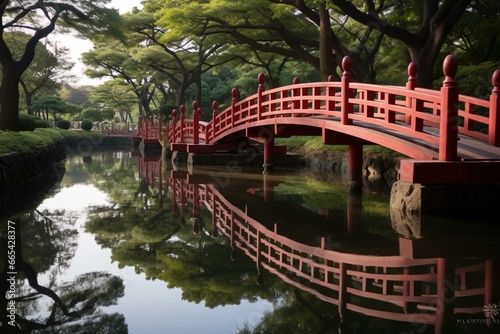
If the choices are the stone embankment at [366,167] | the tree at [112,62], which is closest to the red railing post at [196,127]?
the stone embankment at [366,167]

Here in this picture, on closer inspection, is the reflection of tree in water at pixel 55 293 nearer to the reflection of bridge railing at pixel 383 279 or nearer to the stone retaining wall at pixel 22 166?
the reflection of bridge railing at pixel 383 279

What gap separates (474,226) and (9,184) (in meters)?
9.04

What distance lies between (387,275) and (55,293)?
111 inches

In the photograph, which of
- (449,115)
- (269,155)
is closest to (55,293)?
(449,115)

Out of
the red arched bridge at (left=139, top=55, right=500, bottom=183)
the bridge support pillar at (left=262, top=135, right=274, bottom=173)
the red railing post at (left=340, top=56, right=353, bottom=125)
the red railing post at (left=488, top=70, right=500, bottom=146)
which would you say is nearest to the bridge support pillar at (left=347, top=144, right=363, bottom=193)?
the red arched bridge at (left=139, top=55, right=500, bottom=183)

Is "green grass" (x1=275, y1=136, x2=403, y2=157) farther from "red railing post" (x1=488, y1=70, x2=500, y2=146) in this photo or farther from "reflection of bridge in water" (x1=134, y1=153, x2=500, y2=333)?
"reflection of bridge in water" (x1=134, y1=153, x2=500, y2=333)

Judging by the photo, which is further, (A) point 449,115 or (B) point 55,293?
(A) point 449,115

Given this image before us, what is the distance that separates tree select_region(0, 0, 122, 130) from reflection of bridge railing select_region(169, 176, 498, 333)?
13.6 metres

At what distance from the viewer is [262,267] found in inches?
181

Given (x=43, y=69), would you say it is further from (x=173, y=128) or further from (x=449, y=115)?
(x=449, y=115)

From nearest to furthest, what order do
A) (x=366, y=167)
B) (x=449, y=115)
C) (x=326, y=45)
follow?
(x=449, y=115), (x=366, y=167), (x=326, y=45)

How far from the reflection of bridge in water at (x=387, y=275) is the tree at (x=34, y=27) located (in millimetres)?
12884

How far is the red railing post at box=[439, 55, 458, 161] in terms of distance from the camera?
20.8ft

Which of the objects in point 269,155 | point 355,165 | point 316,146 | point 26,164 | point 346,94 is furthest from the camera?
point 316,146
